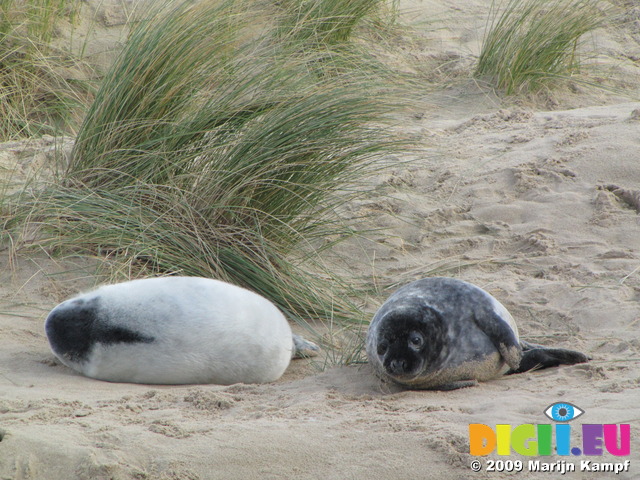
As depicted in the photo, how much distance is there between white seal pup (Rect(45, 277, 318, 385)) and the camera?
3.09 m

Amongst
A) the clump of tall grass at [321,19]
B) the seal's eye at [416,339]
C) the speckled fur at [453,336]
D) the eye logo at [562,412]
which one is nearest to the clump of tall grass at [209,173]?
the speckled fur at [453,336]

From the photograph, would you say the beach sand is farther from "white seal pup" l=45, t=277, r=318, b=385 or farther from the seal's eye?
the seal's eye

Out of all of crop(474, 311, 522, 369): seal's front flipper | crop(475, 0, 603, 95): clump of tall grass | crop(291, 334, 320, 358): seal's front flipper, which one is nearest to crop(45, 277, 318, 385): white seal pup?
→ crop(291, 334, 320, 358): seal's front flipper

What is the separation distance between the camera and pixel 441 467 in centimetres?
229

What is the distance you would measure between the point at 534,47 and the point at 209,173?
3530mm

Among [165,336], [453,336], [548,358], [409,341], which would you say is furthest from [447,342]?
[165,336]

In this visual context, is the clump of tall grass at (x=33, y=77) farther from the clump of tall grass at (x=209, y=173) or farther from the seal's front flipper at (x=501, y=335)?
the seal's front flipper at (x=501, y=335)

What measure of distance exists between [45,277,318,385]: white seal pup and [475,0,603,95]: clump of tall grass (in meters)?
4.12

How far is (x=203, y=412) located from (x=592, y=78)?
5574mm

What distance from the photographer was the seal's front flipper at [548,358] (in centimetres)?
315

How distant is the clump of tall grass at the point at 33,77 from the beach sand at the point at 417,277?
662mm

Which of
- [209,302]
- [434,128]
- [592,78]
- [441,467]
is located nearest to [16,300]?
[209,302]

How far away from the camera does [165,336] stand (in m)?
3.09

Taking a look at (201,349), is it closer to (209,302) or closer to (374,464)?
(209,302)
